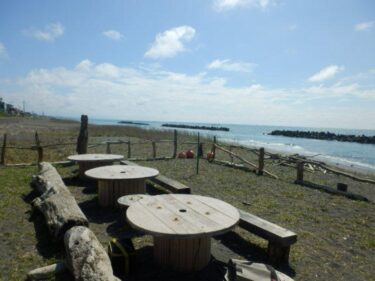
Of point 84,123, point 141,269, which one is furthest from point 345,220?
point 84,123

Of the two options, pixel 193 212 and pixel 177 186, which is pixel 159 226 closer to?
pixel 193 212

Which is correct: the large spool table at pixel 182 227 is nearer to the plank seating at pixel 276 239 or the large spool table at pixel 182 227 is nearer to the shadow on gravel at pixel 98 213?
the plank seating at pixel 276 239

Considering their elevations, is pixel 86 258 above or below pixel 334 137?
above

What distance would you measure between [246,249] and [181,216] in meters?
1.61

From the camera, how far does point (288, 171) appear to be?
1459cm

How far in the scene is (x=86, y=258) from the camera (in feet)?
11.7

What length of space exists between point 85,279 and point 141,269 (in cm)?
108

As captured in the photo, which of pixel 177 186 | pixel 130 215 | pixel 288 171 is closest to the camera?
pixel 130 215

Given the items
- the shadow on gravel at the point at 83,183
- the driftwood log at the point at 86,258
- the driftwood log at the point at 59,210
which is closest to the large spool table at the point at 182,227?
the driftwood log at the point at 86,258

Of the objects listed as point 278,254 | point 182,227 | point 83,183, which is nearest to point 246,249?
point 278,254

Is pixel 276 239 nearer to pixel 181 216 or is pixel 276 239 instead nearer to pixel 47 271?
pixel 181 216

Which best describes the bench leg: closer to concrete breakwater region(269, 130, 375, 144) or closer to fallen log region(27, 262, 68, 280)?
fallen log region(27, 262, 68, 280)

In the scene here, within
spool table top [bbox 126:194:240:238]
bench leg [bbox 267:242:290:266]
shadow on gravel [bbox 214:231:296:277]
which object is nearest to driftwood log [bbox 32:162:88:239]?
spool table top [bbox 126:194:240:238]

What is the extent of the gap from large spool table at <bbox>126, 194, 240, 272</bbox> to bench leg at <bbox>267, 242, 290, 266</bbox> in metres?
0.86
